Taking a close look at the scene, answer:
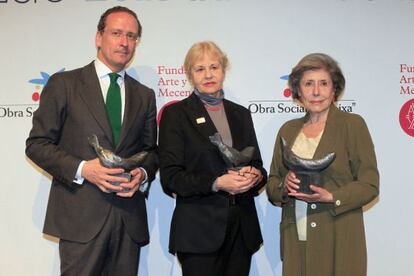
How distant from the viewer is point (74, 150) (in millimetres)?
2068

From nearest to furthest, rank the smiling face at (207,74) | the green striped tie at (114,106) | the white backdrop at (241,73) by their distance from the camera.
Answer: the green striped tie at (114,106)
the smiling face at (207,74)
the white backdrop at (241,73)

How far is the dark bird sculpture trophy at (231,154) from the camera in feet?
6.43

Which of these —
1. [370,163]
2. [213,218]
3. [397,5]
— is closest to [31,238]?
[213,218]

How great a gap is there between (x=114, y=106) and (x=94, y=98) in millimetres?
102

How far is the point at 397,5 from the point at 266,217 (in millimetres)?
1691

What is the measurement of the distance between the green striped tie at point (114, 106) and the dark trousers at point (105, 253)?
36 centimetres

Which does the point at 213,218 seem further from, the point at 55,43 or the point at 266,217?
the point at 55,43

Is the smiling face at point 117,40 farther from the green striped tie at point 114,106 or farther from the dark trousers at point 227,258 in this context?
the dark trousers at point 227,258

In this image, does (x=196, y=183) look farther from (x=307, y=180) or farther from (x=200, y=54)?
(x=200, y=54)

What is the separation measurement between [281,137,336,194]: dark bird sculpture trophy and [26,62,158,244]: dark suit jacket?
68 centimetres

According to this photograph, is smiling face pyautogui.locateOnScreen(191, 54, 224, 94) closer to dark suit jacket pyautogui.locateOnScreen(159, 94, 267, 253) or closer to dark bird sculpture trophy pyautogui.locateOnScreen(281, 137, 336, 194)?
dark suit jacket pyautogui.locateOnScreen(159, 94, 267, 253)

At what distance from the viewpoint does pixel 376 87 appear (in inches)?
119

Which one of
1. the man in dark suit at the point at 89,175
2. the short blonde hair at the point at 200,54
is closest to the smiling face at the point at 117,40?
the man in dark suit at the point at 89,175

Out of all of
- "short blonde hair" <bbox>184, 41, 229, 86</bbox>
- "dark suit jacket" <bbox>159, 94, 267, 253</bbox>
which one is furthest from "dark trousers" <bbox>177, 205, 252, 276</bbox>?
"short blonde hair" <bbox>184, 41, 229, 86</bbox>
